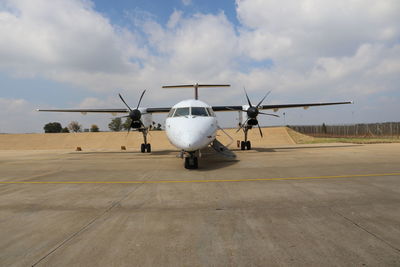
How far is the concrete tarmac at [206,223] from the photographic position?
2664 mm

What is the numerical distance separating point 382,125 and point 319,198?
38607 millimetres

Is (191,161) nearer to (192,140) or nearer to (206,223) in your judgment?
(192,140)

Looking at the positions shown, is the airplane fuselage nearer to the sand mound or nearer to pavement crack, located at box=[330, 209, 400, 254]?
pavement crack, located at box=[330, 209, 400, 254]

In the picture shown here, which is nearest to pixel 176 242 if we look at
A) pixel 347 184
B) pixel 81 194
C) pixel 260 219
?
pixel 260 219

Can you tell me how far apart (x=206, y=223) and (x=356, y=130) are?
42601 millimetres

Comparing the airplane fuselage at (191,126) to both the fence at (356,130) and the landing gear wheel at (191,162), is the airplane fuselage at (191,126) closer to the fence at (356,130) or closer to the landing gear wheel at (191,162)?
the landing gear wheel at (191,162)

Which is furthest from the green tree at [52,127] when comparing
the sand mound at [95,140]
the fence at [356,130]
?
the fence at [356,130]

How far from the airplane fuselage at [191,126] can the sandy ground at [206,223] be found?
1.79m

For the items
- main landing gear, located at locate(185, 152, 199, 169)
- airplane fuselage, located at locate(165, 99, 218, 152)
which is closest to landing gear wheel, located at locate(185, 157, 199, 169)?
main landing gear, located at locate(185, 152, 199, 169)

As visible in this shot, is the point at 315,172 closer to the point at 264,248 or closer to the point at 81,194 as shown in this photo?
the point at 264,248

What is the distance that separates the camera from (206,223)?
12.1 ft

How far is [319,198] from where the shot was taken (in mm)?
4914

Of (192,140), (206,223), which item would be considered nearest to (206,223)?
(206,223)

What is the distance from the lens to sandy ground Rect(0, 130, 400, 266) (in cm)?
266
